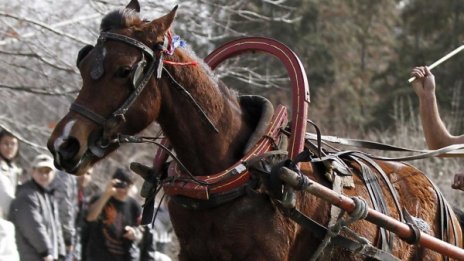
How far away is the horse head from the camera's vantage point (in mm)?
5461

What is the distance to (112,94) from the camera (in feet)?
18.2

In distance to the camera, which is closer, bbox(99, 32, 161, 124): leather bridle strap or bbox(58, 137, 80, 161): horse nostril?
bbox(58, 137, 80, 161): horse nostril

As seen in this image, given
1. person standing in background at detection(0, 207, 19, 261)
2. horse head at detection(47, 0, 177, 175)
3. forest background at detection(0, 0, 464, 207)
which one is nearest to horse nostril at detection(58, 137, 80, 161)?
horse head at detection(47, 0, 177, 175)

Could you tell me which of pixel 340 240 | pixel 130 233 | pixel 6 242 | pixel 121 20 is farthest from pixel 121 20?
pixel 130 233

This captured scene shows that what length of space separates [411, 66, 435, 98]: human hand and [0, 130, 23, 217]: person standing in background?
165 inches

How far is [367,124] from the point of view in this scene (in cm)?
3416

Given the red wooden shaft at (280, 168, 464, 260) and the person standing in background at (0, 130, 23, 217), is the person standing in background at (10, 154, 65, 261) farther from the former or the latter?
the red wooden shaft at (280, 168, 464, 260)

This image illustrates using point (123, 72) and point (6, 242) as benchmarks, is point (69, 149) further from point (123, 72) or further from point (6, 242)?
point (6, 242)

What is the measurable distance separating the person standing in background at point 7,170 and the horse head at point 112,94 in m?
3.97

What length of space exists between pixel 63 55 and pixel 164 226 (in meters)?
3.30

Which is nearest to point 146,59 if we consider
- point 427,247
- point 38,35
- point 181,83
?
point 181,83

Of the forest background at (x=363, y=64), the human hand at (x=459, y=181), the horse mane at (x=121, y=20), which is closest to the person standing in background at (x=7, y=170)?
the horse mane at (x=121, y=20)

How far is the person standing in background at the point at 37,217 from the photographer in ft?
31.3

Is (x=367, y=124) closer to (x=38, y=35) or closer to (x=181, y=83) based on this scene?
(x=38, y=35)
